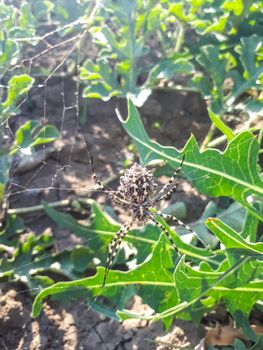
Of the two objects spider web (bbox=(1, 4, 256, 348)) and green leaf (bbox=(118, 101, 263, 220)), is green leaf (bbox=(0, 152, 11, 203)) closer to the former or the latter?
spider web (bbox=(1, 4, 256, 348))

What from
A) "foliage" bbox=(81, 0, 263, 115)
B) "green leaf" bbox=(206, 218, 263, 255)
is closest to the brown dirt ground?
"foliage" bbox=(81, 0, 263, 115)

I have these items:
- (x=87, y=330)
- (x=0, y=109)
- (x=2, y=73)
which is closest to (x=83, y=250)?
(x=87, y=330)

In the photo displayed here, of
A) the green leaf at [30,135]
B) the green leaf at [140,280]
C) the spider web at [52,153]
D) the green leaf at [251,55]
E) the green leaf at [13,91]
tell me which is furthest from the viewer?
the spider web at [52,153]

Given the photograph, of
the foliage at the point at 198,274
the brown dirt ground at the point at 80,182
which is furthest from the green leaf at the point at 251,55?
the foliage at the point at 198,274

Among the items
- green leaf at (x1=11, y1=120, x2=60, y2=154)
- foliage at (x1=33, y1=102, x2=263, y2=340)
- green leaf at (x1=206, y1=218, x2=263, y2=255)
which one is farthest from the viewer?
green leaf at (x1=11, y1=120, x2=60, y2=154)

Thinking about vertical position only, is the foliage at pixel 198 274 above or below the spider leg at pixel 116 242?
above

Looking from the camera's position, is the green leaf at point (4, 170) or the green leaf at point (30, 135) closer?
the green leaf at point (4, 170)

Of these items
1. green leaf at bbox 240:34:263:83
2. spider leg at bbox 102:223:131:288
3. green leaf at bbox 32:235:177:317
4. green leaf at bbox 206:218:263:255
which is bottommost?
spider leg at bbox 102:223:131:288

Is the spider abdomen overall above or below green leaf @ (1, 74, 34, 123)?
below

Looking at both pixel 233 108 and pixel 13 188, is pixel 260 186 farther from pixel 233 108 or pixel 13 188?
pixel 13 188

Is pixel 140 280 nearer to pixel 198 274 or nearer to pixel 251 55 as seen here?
Answer: pixel 198 274

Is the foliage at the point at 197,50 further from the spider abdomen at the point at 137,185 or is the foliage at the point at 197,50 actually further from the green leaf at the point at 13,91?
the spider abdomen at the point at 137,185
